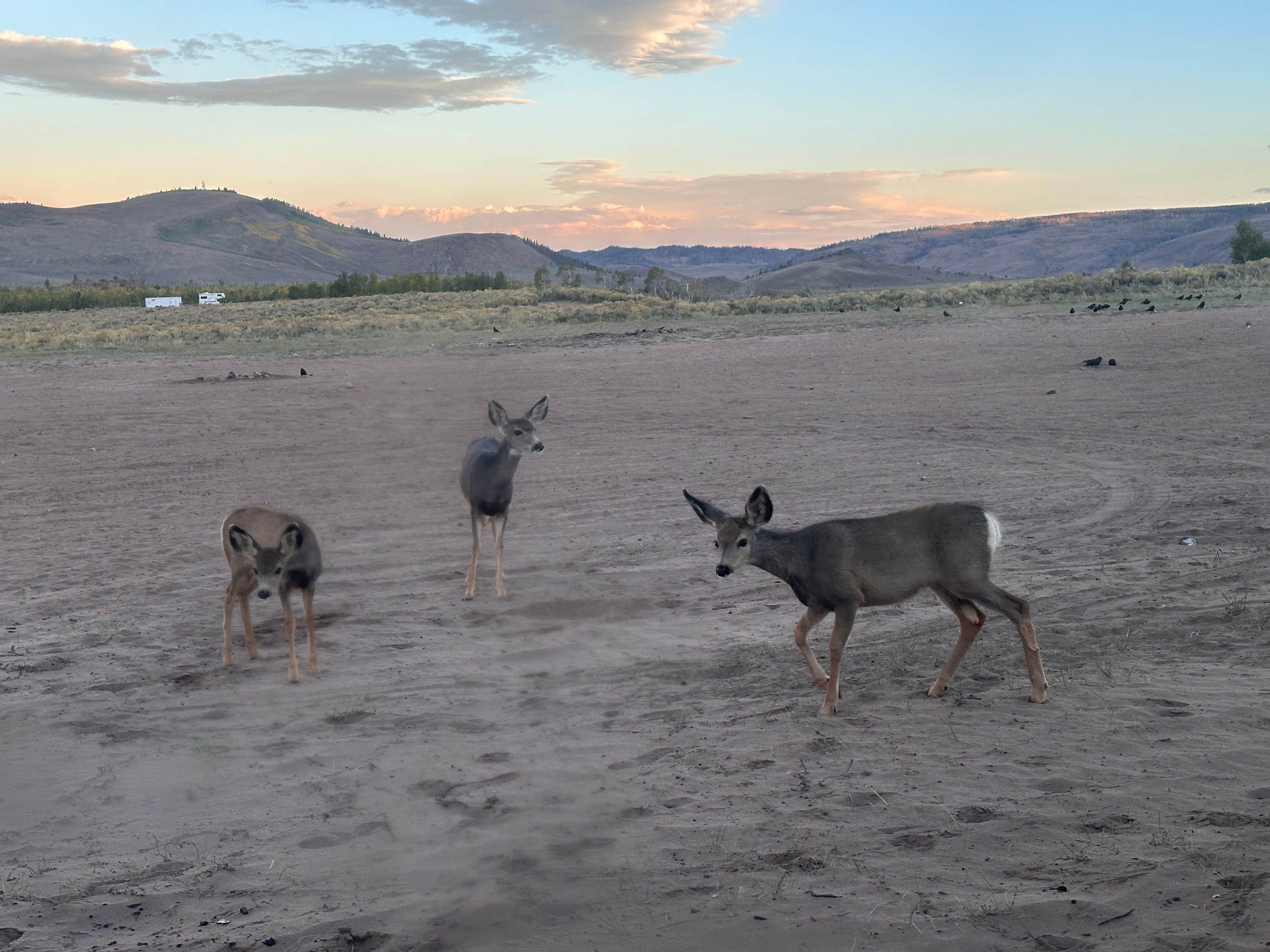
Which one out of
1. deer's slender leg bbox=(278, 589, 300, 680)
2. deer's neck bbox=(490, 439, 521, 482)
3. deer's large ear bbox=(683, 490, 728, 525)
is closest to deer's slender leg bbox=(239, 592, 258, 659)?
deer's slender leg bbox=(278, 589, 300, 680)

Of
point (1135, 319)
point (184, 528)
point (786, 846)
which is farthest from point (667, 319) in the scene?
point (786, 846)

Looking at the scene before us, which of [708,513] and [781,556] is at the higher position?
[708,513]

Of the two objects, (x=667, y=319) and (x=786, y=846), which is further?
(x=667, y=319)

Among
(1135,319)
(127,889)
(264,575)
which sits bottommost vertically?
(127,889)

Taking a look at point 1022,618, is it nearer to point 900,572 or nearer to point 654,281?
point 900,572

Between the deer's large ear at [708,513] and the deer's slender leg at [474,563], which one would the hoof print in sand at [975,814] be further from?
the deer's slender leg at [474,563]

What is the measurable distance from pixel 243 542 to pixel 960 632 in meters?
4.98

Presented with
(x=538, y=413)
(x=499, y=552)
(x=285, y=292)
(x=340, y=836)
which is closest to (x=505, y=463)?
(x=538, y=413)

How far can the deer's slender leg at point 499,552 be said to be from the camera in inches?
389

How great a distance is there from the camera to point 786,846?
499 cm

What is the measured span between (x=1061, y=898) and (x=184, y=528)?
11.1 metres

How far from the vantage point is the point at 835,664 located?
6590 millimetres

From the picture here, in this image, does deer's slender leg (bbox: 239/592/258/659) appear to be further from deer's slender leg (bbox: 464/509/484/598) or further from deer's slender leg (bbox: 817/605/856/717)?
deer's slender leg (bbox: 817/605/856/717)

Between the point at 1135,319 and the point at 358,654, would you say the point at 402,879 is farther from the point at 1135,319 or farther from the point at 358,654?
the point at 1135,319
